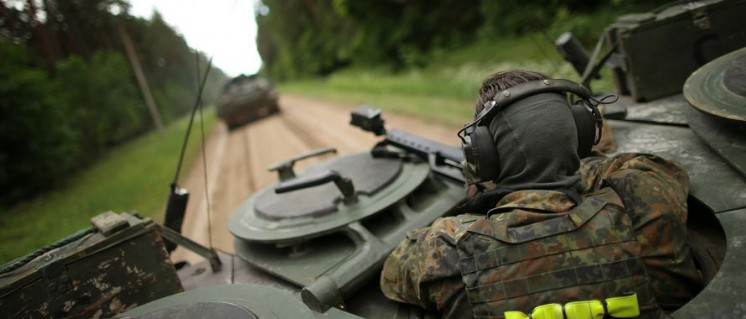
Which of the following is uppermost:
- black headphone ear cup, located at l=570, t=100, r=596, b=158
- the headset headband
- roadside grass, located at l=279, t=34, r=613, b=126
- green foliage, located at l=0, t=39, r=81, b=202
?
green foliage, located at l=0, t=39, r=81, b=202

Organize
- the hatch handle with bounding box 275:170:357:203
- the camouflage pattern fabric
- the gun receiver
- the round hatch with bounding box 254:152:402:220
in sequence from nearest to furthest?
1. the camouflage pattern fabric
2. the hatch handle with bounding box 275:170:357:203
3. the round hatch with bounding box 254:152:402:220
4. the gun receiver

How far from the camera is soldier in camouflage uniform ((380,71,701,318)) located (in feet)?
4.29

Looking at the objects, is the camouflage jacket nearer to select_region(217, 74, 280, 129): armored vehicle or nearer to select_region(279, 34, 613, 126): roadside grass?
select_region(279, 34, 613, 126): roadside grass

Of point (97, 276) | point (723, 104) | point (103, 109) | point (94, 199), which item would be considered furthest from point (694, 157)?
point (103, 109)

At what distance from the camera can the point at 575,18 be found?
33.4ft

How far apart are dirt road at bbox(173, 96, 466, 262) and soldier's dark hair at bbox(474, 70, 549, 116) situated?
12.3ft

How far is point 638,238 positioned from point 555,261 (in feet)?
1.01

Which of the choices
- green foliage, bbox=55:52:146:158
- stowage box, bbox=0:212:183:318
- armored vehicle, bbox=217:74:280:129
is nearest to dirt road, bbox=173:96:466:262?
armored vehicle, bbox=217:74:280:129

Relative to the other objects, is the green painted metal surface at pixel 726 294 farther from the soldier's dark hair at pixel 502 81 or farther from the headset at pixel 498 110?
the soldier's dark hair at pixel 502 81

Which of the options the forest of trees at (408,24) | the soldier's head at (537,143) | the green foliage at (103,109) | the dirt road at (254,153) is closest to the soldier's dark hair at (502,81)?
the soldier's head at (537,143)

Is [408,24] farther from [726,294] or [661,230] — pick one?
[726,294]

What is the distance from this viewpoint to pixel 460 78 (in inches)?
457

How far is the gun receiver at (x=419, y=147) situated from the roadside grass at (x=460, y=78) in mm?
4617

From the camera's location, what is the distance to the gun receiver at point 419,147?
2.60 metres
